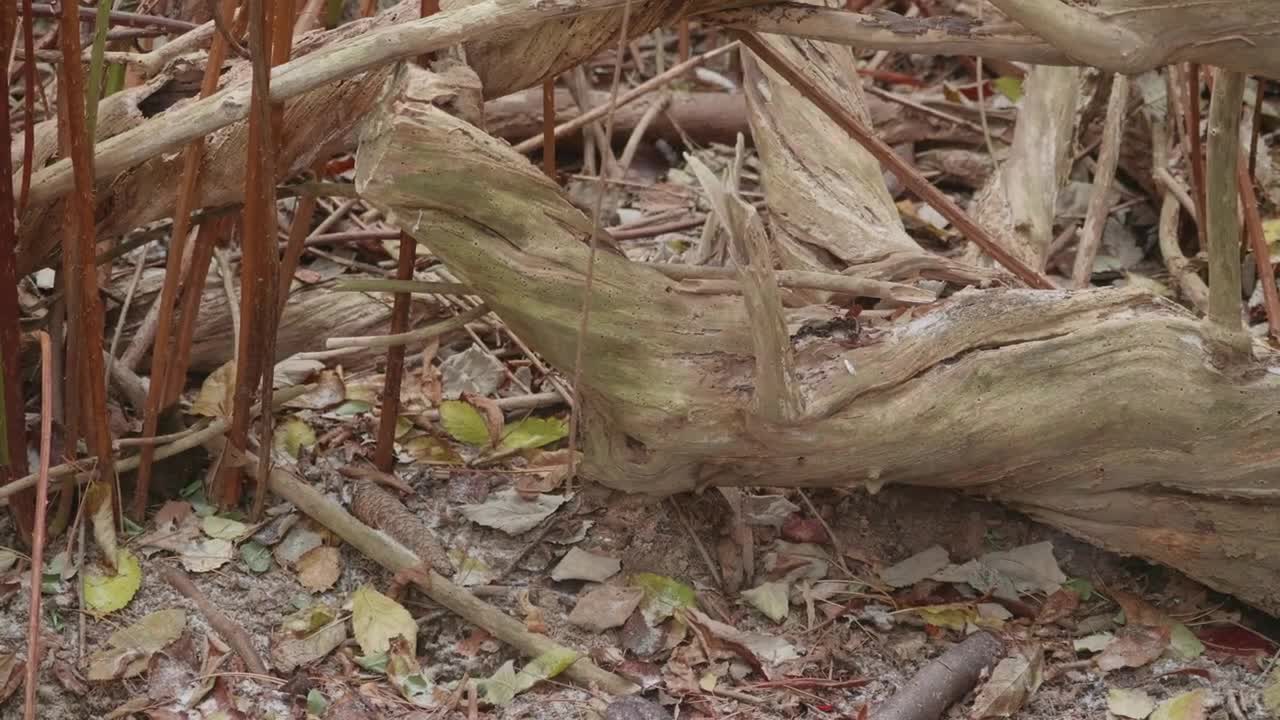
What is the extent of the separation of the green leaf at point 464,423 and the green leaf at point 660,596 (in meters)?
0.36

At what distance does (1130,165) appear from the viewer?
262cm

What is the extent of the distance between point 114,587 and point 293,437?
36cm

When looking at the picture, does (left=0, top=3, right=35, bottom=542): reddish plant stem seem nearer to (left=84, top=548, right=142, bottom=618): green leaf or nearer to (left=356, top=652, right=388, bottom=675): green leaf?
(left=84, top=548, right=142, bottom=618): green leaf

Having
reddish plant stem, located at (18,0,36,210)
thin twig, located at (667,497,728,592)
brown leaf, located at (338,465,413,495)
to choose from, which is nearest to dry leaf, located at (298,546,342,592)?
brown leaf, located at (338,465,413,495)

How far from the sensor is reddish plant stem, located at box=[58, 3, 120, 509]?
1.29 m

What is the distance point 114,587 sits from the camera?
1.54 metres

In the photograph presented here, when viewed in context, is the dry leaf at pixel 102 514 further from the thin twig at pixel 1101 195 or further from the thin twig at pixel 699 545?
the thin twig at pixel 1101 195

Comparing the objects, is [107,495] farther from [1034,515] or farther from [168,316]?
[1034,515]

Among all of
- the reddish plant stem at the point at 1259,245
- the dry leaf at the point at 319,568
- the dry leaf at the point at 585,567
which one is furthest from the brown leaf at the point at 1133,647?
the dry leaf at the point at 319,568

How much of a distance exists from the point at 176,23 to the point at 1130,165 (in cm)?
186

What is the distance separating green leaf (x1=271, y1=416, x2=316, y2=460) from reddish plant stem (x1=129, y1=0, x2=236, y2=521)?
0.65 feet

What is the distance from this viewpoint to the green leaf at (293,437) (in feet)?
5.95

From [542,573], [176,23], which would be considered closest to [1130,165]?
[542,573]

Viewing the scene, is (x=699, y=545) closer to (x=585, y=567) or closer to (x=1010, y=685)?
(x=585, y=567)
